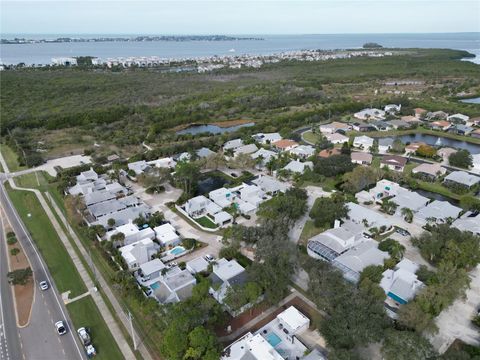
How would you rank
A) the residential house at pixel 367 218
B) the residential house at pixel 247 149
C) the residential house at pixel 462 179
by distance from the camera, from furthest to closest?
the residential house at pixel 247 149
the residential house at pixel 462 179
the residential house at pixel 367 218

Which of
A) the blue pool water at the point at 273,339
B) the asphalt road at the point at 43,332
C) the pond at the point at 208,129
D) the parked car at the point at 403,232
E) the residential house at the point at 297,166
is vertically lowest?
the pond at the point at 208,129

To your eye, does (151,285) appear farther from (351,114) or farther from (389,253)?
(351,114)

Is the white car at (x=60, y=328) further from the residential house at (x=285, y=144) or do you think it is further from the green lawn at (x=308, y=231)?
the residential house at (x=285, y=144)

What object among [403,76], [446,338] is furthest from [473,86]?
[446,338]

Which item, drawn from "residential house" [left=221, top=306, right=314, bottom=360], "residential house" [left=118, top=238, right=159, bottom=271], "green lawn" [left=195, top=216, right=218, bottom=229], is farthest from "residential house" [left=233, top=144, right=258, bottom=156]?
"residential house" [left=221, top=306, right=314, bottom=360]

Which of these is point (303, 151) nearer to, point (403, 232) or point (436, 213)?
point (436, 213)

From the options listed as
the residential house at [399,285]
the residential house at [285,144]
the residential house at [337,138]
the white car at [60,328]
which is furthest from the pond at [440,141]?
the white car at [60,328]

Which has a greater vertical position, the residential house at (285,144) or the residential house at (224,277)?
the residential house at (224,277)
